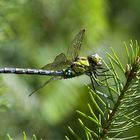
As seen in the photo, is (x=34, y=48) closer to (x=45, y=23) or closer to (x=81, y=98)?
(x=45, y=23)

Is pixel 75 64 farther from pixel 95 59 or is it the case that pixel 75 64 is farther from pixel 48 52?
pixel 48 52

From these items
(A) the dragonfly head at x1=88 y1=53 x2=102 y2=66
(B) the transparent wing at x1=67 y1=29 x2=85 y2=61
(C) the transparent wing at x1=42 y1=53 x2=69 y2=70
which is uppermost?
(B) the transparent wing at x1=67 y1=29 x2=85 y2=61

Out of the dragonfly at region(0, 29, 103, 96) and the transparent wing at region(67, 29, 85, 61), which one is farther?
the transparent wing at region(67, 29, 85, 61)

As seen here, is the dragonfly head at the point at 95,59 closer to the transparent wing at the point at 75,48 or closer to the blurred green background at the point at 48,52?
the transparent wing at the point at 75,48

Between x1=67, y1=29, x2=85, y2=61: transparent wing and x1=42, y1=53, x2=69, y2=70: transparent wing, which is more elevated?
x1=67, y1=29, x2=85, y2=61: transparent wing

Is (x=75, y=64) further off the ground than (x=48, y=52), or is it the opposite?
(x=48, y=52)

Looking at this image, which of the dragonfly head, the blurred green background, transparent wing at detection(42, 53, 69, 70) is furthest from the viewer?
the blurred green background

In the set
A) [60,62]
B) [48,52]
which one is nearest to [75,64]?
[60,62]

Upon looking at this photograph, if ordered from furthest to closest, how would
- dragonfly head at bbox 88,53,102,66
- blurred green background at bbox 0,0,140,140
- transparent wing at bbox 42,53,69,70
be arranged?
blurred green background at bbox 0,0,140,140
transparent wing at bbox 42,53,69,70
dragonfly head at bbox 88,53,102,66

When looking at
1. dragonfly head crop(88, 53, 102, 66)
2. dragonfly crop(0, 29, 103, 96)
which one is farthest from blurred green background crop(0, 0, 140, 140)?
dragonfly head crop(88, 53, 102, 66)

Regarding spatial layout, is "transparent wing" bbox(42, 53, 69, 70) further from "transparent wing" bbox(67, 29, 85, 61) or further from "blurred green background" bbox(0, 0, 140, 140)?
"blurred green background" bbox(0, 0, 140, 140)

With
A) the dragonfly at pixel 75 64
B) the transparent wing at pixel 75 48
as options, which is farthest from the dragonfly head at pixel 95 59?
the transparent wing at pixel 75 48
